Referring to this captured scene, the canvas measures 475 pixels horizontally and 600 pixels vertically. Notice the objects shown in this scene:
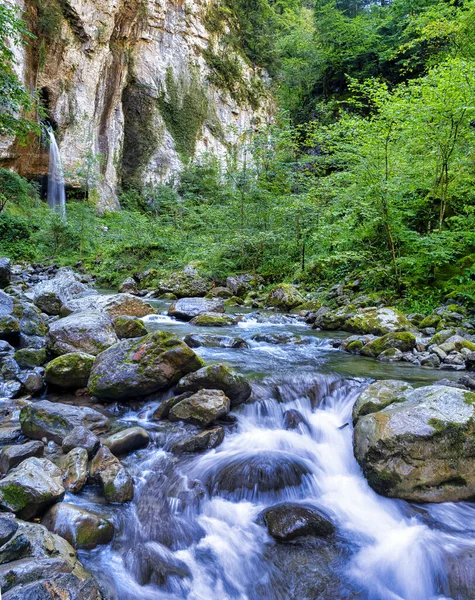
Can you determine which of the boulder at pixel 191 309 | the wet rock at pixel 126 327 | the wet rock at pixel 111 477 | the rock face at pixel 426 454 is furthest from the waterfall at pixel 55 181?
the rock face at pixel 426 454

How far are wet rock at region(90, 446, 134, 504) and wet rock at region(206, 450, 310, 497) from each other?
2.23ft

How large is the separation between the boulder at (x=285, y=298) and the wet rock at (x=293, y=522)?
716cm

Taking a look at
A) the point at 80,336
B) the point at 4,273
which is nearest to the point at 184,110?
the point at 4,273

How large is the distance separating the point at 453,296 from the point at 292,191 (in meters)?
7.36

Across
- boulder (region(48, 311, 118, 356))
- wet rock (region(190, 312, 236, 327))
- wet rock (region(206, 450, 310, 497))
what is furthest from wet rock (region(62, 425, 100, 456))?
wet rock (region(190, 312, 236, 327))

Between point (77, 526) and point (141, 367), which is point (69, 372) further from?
point (77, 526)

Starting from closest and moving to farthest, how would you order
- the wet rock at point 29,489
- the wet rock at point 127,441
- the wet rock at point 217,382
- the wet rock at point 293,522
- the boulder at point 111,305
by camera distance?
the wet rock at point 29,489, the wet rock at point 293,522, the wet rock at point 127,441, the wet rock at point 217,382, the boulder at point 111,305

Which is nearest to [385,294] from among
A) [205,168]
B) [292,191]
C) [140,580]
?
[292,191]

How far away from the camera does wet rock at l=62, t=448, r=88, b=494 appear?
2730 mm

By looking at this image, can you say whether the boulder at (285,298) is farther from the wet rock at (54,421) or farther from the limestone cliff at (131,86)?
the limestone cliff at (131,86)

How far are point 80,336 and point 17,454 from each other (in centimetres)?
239

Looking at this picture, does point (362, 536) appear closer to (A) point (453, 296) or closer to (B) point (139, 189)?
(A) point (453, 296)

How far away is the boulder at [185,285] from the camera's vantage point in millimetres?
12234

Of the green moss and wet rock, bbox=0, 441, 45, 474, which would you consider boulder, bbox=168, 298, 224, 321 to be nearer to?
wet rock, bbox=0, 441, 45, 474
